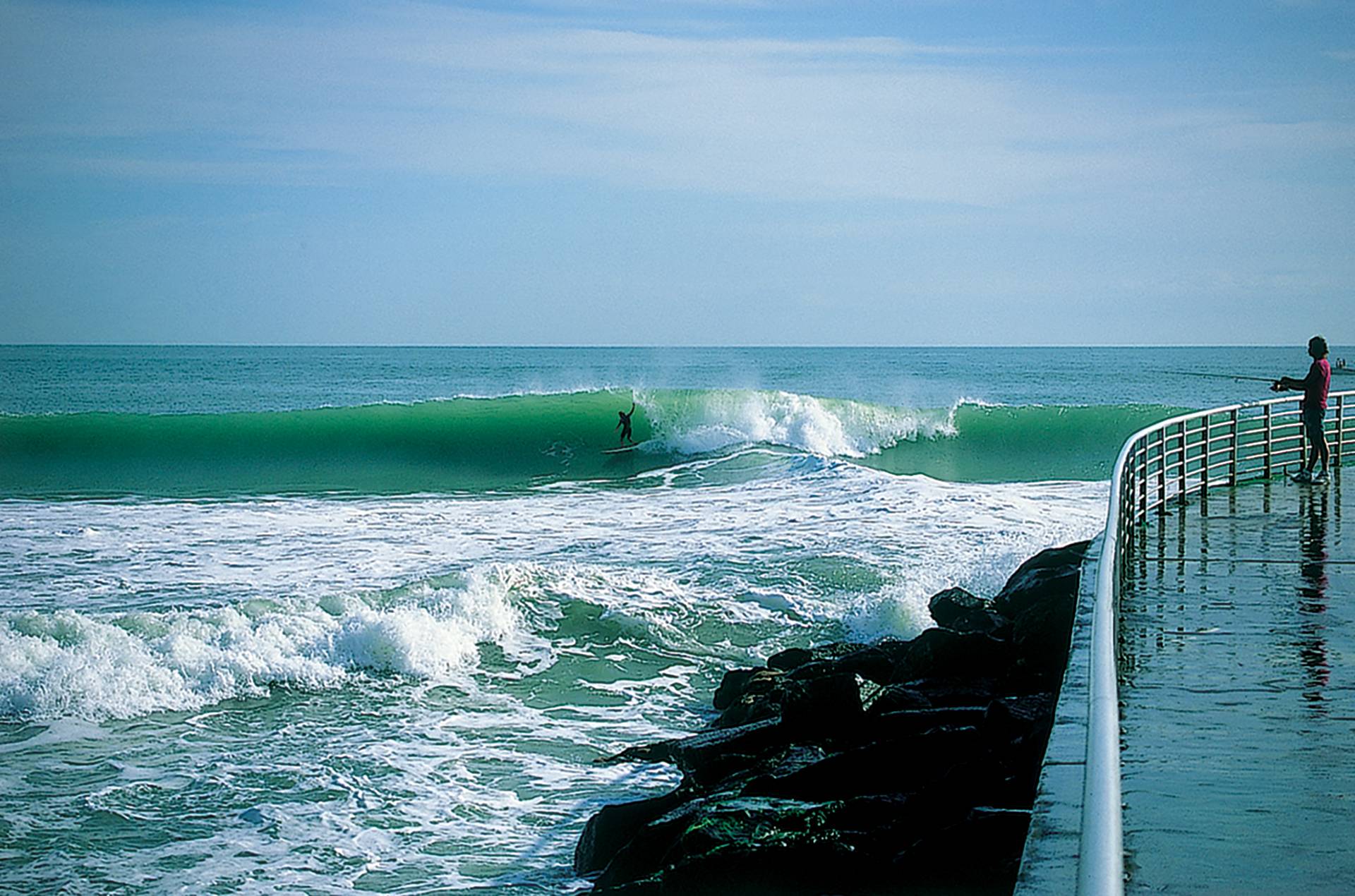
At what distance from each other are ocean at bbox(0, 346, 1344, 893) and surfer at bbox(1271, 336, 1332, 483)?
11.3 feet

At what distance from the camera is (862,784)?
652 centimetres

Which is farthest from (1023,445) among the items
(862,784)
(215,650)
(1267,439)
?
(862,784)

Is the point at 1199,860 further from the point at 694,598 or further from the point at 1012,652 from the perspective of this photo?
the point at 694,598

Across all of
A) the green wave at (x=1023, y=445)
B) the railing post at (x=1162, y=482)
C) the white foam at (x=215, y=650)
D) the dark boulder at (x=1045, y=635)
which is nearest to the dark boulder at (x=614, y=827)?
the dark boulder at (x=1045, y=635)

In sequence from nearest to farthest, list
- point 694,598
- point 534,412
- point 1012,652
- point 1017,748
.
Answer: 1. point 1017,748
2. point 1012,652
3. point 694,598
4. point 534,412

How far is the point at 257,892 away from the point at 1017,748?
4.05 metres

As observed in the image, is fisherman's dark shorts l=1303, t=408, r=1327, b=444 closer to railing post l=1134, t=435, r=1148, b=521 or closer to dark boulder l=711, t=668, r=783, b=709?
railing post l=1134, t=435, r=1148, b=521

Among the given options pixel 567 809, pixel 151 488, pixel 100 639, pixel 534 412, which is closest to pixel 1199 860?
pixel 567 809

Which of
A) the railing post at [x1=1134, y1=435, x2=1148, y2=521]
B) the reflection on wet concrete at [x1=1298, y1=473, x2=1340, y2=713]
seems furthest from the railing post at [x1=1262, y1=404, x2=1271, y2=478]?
the railing post at [x1=1134, y1=435, x2=1148, y2=521]

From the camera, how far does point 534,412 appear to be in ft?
124

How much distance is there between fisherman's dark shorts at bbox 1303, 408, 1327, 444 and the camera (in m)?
14.3

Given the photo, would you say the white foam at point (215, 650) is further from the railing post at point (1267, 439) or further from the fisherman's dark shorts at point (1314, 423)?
the fisherman's dark shorts at point (1314, 423)

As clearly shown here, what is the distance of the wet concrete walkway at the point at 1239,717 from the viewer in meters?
3.90

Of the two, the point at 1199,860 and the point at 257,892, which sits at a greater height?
the point at 1199,860
